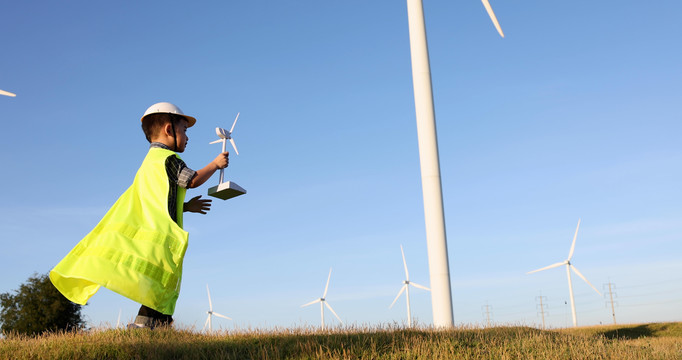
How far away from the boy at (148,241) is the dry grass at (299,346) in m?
1.09

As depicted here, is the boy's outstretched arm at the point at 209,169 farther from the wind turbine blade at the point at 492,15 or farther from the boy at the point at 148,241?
the wind turbine blade at the point at 492,15

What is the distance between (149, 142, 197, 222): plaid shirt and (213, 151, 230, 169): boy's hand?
1.07ft

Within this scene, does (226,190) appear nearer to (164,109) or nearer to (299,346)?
(164,109)

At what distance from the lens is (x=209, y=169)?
25.4ft

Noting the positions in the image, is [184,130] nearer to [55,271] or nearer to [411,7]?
[55,271]

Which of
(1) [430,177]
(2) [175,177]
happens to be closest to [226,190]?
(2) [175,177]

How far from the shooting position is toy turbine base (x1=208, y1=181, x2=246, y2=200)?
7859 mm

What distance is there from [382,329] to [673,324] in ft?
86.5

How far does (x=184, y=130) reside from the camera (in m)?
8.35

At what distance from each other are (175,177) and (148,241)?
0.91 metres

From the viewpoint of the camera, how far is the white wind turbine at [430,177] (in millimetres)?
15141

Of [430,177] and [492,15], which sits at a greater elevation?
[492,15]

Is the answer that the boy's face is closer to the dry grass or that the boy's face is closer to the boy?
the boy

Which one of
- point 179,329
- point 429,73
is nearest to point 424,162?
point 429,73
